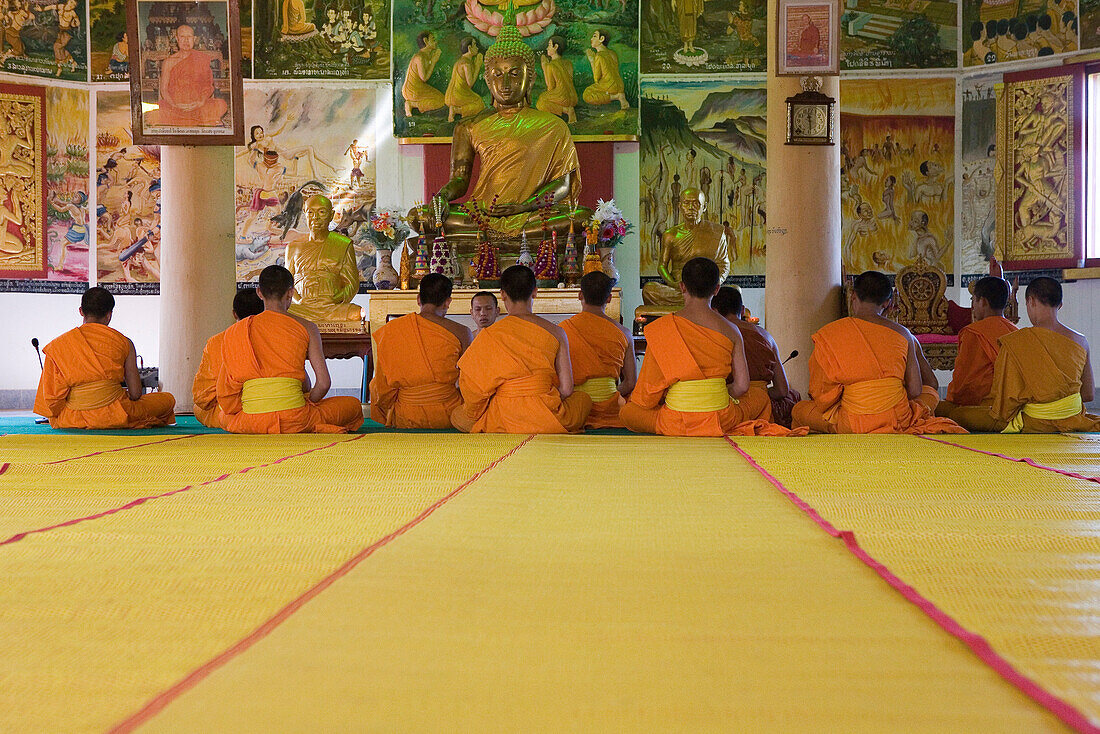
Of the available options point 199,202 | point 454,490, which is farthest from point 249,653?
point 199,202

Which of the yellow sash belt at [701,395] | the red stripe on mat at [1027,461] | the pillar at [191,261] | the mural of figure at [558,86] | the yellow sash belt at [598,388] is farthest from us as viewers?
the mural of figure at [558,86]

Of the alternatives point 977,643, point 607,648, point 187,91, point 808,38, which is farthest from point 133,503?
point 808,38

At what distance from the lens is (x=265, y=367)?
20.0 ft

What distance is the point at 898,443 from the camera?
16.9 feet

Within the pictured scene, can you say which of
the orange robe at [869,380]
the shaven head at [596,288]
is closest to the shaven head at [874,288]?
the orange robe at [869,380]

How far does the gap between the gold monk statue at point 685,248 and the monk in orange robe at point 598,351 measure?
9.99 feet

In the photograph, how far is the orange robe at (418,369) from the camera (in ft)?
22.1

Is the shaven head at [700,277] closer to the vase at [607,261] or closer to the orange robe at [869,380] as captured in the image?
the orange robe at [869,380]

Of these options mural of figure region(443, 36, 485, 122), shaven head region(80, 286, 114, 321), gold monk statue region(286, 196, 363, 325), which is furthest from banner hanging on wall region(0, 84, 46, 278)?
shaven head region(80, 286, 114, 321)

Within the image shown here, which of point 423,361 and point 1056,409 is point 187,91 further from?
point 1056,409

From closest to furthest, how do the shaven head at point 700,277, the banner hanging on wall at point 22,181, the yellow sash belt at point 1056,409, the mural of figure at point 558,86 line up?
the shaven head at point 700,277 → the yellow sash belt at point 1056,409 → the banner hanging on wall at point 22,181 → the mural of figure at point 558,86

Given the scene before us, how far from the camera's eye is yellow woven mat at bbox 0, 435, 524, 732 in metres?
1.50

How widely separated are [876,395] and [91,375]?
15.9ft

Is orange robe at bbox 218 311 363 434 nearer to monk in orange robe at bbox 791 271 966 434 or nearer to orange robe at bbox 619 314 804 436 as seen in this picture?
orange robe at bbox 619 314 804 436
